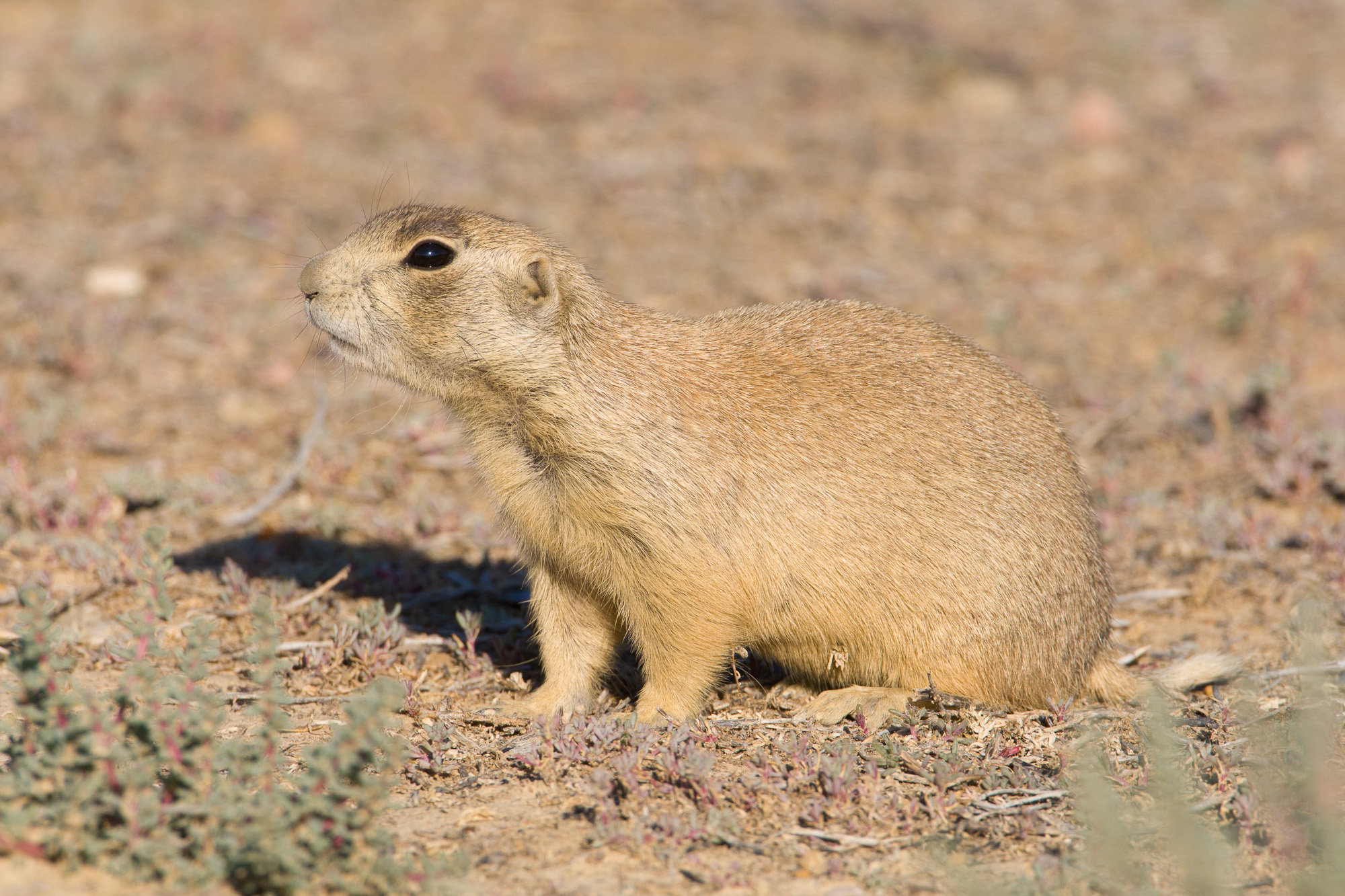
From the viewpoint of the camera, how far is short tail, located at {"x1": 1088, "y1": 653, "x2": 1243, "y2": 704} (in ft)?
15.8

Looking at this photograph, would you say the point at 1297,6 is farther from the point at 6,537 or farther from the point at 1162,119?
the point at 6,537

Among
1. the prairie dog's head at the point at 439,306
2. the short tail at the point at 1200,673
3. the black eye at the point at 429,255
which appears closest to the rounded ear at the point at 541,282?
the prairie dog's head at the point at 439,306

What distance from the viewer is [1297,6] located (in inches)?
558

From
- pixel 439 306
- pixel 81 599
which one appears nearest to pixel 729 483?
pixel 439 306

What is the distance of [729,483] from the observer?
14.6ft

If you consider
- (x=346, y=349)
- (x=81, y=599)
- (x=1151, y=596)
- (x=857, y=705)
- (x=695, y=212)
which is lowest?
(x=81, y=599)

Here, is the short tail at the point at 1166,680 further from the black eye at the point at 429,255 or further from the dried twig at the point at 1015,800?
the black eye at the point at 429,255

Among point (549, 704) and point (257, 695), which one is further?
point (549, 704)

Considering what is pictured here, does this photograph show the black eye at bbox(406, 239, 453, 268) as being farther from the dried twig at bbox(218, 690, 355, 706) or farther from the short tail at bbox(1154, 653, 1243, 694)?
the short tail at bbox(1154, 653, 1243, 694)

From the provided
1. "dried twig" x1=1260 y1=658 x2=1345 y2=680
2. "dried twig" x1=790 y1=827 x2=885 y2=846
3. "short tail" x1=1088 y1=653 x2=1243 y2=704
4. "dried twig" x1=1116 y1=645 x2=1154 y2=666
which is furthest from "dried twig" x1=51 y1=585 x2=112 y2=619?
"dried twig" x1=1260 y1=658 x2=1345 y2=680

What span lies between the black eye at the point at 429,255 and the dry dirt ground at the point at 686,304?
1500mm

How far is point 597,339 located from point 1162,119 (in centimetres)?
891

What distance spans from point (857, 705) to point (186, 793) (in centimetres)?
224

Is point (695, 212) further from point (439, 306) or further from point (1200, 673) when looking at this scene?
point (1200, 673)
